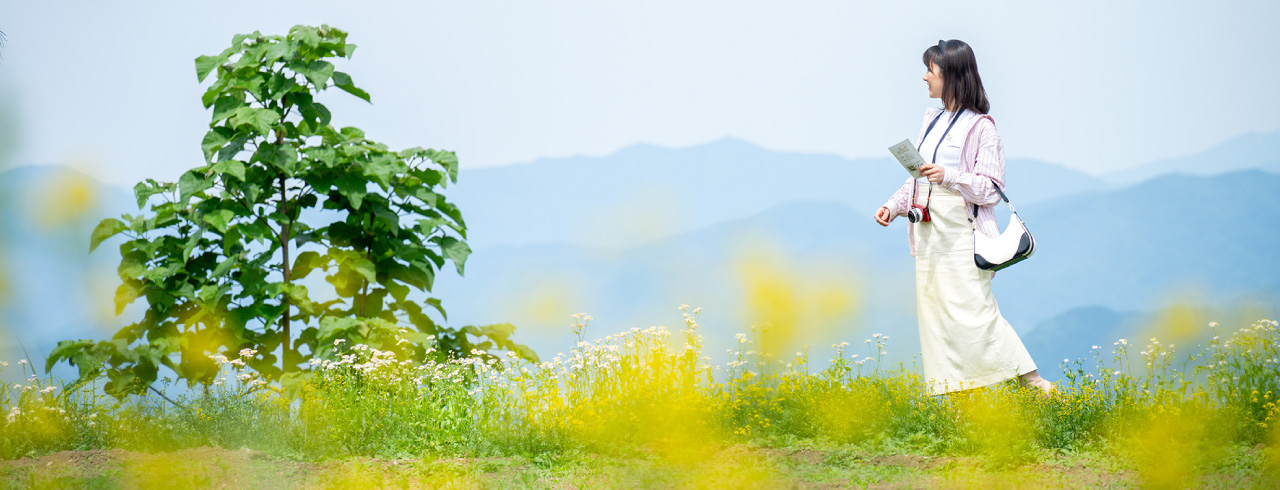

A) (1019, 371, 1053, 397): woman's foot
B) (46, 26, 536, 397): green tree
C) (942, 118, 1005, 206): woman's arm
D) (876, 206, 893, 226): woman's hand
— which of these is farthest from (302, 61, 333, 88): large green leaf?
(1019, 371, 1053, 397): woman's foot

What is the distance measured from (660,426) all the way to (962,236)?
1.39m

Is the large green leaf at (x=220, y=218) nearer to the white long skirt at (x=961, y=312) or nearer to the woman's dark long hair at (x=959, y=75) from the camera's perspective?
the white long skirt at (x=961, y=312)

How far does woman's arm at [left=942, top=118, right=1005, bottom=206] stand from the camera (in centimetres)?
413

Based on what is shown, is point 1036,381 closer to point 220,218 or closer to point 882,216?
point 882,216

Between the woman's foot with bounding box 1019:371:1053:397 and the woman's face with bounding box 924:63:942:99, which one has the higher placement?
the woman's face with bounding box 924:63:942:99

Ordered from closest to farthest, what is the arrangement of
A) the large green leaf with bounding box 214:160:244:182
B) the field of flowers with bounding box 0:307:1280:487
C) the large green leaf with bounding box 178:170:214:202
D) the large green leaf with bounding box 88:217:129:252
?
the field of flowers with bounding box 0:307:1280:487, the large green leaf with bounding box 214:160:244:182, the large green leaf with bounding box 178:170:214:202, the large green leaf with bounding box 88:217:129:252

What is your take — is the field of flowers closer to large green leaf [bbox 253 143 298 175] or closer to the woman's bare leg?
the woman's bare leg

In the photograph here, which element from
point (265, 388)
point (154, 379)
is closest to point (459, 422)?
point (265, 388)

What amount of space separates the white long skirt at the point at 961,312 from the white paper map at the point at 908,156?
202 mm

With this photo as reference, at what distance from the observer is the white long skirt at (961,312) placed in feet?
13.9

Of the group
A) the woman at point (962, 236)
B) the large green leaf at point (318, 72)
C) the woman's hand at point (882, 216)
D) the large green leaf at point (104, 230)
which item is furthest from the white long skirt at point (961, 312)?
the large green leaf at point (104, 230)

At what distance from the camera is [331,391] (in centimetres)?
436

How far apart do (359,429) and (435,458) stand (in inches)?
14.7

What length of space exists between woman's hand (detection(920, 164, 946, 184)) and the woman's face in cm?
35
